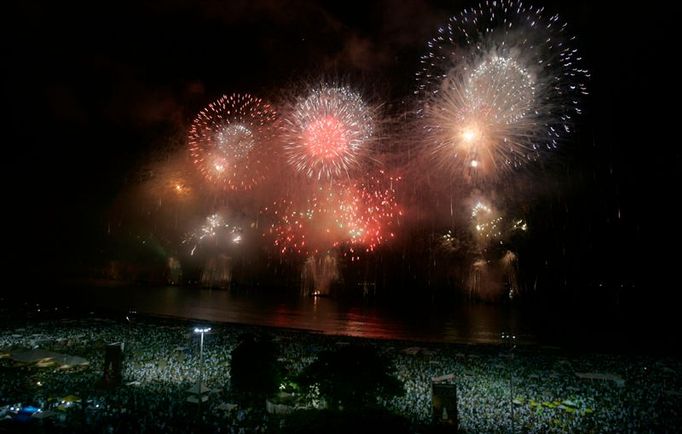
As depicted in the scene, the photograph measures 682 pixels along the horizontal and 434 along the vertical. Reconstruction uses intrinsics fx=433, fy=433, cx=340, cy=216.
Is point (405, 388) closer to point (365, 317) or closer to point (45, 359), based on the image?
point (45, 359)

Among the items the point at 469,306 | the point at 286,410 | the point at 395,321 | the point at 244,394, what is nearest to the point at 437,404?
the point at 286,410

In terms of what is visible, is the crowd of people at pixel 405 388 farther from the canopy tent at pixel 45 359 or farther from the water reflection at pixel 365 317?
the water reflection at pixel 365 317

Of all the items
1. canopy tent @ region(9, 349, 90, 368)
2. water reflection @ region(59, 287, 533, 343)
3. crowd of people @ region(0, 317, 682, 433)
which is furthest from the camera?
water reflection @ region(59, 287, 533, 343)

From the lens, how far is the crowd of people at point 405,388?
12414 millimetres

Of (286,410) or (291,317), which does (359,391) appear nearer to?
(286,410)

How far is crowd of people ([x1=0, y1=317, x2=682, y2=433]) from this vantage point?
12414 mm

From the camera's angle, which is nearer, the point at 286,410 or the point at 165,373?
the point at 286,410

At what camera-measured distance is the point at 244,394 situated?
14961mm

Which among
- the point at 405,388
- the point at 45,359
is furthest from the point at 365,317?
the point at 45,359

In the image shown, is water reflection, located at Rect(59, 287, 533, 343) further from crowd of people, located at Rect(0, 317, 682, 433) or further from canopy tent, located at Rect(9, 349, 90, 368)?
canopy tent, located at Rect(9, 349, 90, 368)


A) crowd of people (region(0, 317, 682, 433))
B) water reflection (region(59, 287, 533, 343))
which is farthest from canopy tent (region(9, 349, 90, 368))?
water reflection (region(59, 287, 533, 343))

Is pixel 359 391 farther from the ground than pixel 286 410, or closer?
farther from the ground

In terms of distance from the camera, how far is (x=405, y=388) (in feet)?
53.3

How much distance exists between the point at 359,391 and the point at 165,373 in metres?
9.33
